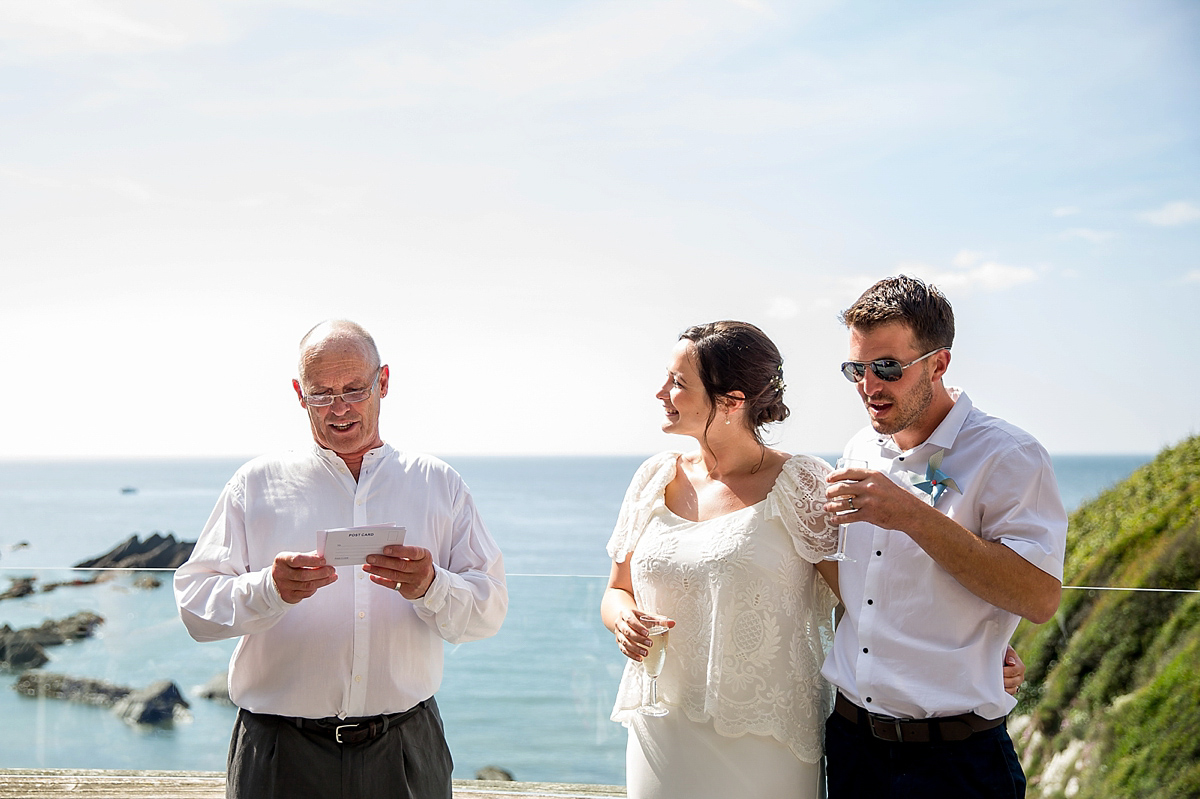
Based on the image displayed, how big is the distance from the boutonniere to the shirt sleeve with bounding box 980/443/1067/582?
3.4 inches

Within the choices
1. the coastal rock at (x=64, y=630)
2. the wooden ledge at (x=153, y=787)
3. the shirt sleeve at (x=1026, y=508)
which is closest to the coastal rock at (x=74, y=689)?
the coastal rock at (x=64, y=630)

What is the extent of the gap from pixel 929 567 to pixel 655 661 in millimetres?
726

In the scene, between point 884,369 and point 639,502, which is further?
point 639,502

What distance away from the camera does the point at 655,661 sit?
8.11 feet

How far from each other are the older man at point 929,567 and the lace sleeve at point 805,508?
107 mm

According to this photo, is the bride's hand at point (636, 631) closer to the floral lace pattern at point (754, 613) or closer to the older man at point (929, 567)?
the floral lace pattern at point (754, 613)

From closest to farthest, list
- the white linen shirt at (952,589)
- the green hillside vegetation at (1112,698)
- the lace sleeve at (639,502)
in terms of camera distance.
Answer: the white linen shirt at (952,589) < the lace sleeve at (639,502) < the green hillside vegetation at (1112,698)

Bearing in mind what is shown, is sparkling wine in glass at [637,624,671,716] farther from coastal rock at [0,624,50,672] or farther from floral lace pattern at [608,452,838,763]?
coastal rock at [0,624,50,672]

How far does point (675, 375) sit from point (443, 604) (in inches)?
35.8

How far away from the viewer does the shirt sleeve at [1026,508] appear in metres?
2.16

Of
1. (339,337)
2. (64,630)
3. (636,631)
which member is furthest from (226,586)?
(64,630)

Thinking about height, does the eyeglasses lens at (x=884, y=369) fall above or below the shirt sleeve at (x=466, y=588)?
above

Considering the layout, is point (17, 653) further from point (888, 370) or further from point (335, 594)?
point (888, 370)

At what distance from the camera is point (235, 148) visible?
180 ft
